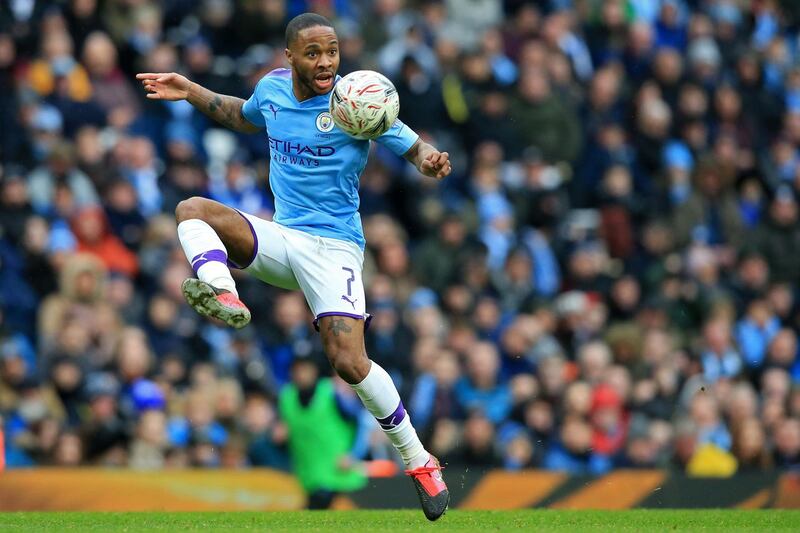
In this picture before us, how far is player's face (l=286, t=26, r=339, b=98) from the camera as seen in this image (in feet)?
29.5

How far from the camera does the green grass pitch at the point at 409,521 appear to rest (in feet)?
29.6

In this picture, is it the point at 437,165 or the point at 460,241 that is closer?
the point at 437,165

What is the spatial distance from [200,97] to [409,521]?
2.75 metres

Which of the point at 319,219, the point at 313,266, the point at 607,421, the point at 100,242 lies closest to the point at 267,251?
the point at 313,266

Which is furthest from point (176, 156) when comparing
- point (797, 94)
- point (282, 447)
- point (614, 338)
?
point (797, 94)

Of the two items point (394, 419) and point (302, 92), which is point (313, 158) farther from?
point (394, 419)

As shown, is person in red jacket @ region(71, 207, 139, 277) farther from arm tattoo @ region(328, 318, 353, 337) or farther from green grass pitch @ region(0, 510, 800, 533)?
arm tattoo @ region(328, 318, 353, 337)

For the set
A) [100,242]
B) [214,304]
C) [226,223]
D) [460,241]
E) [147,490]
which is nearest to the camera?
[214,304]

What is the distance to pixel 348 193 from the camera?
9.27m

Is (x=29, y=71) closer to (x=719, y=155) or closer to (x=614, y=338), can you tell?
(x=614, y=338)

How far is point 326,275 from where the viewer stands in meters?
9.04

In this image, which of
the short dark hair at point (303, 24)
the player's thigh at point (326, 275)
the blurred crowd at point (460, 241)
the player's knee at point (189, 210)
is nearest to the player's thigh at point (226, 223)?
the player's knee at point (189, 210)

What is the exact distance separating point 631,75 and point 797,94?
214 centimetres

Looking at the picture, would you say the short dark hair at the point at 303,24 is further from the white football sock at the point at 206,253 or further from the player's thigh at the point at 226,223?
the white football sock at the point at 206,253
